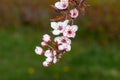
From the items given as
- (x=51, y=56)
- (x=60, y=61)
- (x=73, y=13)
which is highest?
(x=73, y=13)

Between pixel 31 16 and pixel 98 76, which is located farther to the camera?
pixel 31 16

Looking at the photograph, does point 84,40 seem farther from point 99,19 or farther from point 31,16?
point 31,16

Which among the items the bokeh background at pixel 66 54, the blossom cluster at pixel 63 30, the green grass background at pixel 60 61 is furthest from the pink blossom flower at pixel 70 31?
the green grass background at pixel 60 61

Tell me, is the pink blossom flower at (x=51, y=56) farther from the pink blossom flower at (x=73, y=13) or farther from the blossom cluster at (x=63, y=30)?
the pink blossom flower at (x=73, y=13)

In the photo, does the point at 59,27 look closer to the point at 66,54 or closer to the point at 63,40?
the point at 63,40

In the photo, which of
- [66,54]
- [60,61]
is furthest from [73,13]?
[66,54]

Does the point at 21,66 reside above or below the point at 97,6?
below

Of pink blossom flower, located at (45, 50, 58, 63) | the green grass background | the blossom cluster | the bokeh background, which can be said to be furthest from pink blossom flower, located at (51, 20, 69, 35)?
the green grass background

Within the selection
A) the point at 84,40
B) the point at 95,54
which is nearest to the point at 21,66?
the point at 95,54

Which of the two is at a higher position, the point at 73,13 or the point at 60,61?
the point at 73,13
